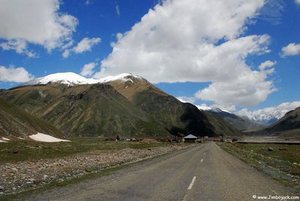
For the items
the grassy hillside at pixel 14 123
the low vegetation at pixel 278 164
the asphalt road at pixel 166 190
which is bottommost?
the asphalt road at pixel 166 190

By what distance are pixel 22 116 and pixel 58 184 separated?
141349 millimetres

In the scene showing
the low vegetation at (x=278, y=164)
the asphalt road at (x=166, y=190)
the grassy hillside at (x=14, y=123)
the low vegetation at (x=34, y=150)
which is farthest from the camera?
the grassy hillside at (x=14, y=123)

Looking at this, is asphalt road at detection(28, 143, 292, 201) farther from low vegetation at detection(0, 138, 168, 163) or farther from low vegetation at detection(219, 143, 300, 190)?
low vegetation at detection(0, 138, 168, 163)

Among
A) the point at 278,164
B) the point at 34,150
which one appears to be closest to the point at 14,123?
the point at 34,150

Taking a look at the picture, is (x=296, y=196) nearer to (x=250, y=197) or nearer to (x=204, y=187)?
(x=250, y=197)

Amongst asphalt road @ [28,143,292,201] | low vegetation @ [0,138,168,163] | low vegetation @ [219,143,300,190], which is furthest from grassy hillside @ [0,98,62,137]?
asphalt road @ [28,143,292,201]

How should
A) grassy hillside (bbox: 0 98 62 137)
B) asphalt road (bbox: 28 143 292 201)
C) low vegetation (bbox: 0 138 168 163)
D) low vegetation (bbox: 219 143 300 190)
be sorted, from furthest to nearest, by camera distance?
grassy hillside (bbox: 0 98 62 137), low vegetation (bbox: 0 138 168 163), low vegetation (bbox: 219 143 300 190), asphalt road (bbox: 28 143 292 201)

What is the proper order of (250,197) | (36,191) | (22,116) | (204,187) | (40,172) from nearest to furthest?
(250,197) → (36,191) → (204,187) → (40,172) → (22,116)

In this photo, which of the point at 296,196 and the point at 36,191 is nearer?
the point at 296,196

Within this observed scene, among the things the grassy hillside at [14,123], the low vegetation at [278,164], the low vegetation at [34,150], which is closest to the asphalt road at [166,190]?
the low vegetation at [278,164]

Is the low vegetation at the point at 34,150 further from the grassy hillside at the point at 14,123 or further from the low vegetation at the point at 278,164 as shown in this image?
the grassy hillside at the point at 14,123

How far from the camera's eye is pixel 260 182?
2275 centimetres

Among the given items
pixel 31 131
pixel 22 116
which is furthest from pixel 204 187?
pixel 22 116

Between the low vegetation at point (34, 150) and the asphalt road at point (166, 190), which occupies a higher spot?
the low vegetation at point (34, 150)
